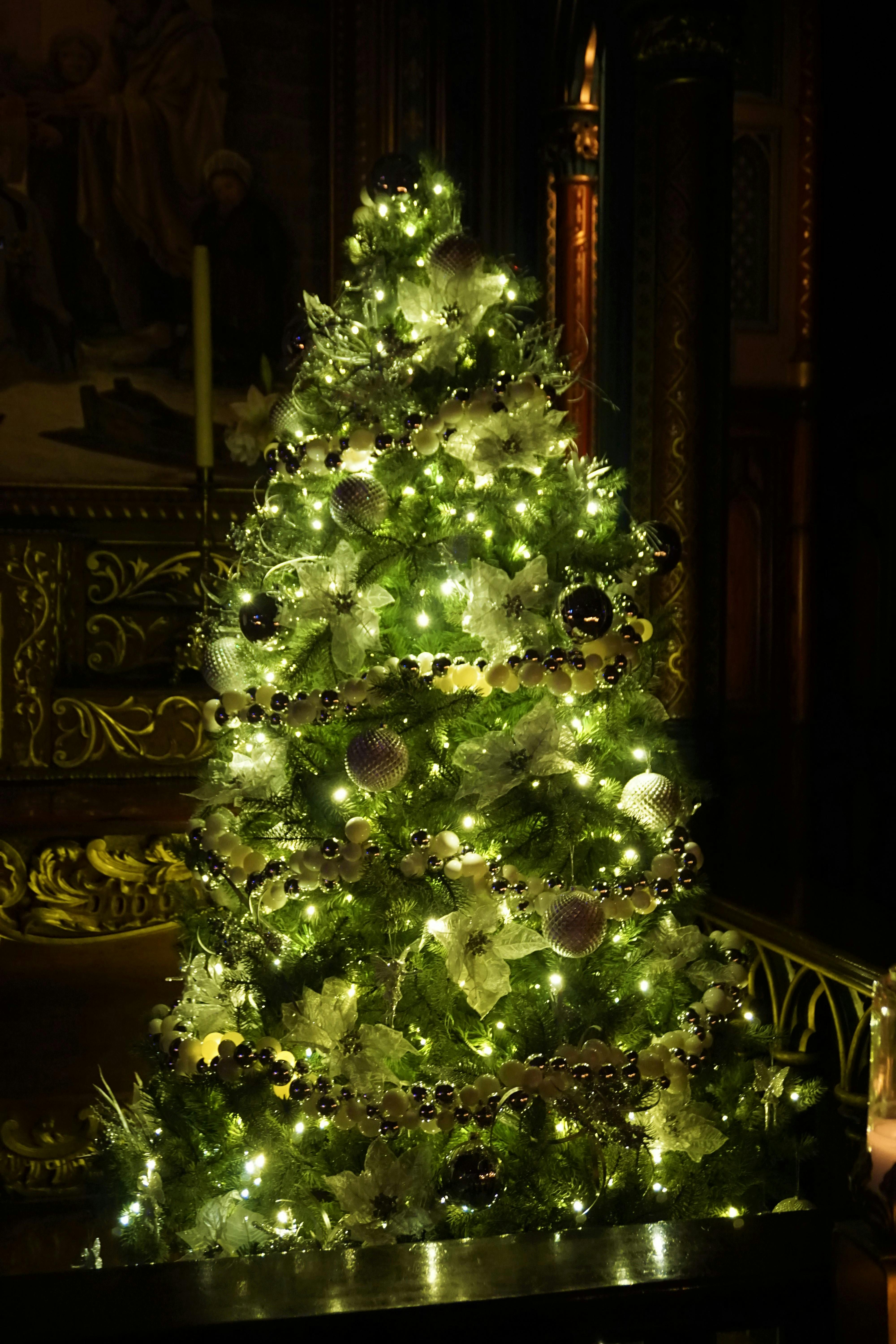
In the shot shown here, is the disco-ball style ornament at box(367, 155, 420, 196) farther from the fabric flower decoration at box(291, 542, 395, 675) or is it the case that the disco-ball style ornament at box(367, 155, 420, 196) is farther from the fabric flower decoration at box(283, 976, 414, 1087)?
the fabric flower decoration at box(283, 976, 414, 1087)

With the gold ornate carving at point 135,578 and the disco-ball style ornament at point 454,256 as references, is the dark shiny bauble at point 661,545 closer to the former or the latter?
the disco-ball style ornament at point 454,256

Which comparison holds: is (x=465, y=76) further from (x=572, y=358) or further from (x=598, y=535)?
(x=598, y=535)

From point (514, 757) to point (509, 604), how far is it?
0.21m

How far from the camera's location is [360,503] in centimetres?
167

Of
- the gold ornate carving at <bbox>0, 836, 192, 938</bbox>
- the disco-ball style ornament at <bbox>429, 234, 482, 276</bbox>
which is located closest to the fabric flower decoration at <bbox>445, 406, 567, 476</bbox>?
the disco-ball style ornament at <bbox>429, 234, 482, 276</bbox>

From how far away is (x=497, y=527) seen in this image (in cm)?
172

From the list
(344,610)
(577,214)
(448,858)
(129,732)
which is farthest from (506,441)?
(577,214)

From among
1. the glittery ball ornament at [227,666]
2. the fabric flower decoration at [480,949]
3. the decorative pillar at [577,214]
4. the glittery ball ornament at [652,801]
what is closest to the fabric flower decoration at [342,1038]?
the fabric flower decoration at [480,949]

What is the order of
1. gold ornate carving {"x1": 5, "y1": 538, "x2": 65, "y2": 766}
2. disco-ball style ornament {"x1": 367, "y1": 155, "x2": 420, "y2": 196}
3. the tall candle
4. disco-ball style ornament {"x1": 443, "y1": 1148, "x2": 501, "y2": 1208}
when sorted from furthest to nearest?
gold ornate carving {"x1": 5, "y1": 538, "x2": 65, "y2": 766}, the tall candle, disco-ball style ornament {"x1": 367, "y1": 155, "x2": 420, "y2": 196}, disco-ball style ornament {"x1": 443, "y1": 1148, "x2": 501, "y2": 1208}

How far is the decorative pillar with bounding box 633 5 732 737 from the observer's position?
3.53m

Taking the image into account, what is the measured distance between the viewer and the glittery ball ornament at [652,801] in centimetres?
163

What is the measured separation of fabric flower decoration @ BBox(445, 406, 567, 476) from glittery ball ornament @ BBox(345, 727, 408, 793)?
40 centimetres

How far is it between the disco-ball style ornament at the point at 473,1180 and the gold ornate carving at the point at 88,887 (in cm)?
129

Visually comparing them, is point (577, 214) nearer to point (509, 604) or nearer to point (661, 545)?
point (661, 545)
